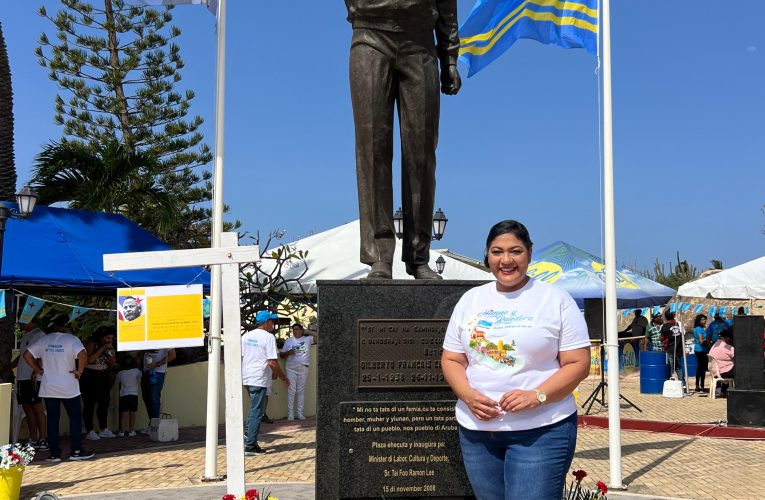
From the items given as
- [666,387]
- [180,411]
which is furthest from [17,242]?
[666,387]

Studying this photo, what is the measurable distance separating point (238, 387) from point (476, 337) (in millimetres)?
1568

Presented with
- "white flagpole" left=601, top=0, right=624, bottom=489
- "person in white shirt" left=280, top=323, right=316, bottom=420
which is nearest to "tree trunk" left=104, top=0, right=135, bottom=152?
"person in white shirt" left=280, top=323, right=316, bottom=420

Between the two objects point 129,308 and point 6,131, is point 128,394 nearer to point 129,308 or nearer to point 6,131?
point 6,131

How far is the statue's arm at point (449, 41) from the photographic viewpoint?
17.6ft

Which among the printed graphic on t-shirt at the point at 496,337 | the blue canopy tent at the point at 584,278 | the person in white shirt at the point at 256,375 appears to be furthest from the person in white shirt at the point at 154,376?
the blue canopy tent at the point at 584,278

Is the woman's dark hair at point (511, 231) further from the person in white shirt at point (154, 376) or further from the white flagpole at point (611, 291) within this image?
the person in white shirt at point (154, 376)

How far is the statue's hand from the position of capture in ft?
17.6

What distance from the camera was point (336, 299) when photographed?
15.0 ft

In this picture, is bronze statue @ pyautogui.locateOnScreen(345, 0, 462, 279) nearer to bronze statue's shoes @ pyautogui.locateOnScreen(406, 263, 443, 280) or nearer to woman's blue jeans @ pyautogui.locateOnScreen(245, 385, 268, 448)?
bronze statue's shoes @ pyautogui.locateOnScreen(406, 263, 443, 280)

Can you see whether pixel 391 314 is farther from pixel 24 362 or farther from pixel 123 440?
pixel 123 440

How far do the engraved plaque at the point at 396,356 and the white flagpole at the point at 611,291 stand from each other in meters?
3.86

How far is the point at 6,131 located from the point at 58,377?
19.3ft

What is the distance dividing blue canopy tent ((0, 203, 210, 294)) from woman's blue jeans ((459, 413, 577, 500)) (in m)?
7.89

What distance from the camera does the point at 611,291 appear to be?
8.10 m
